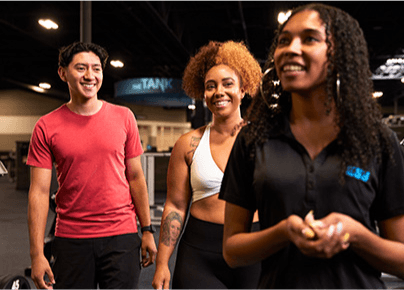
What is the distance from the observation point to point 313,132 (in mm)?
986

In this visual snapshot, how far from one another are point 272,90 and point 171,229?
2.83 ft

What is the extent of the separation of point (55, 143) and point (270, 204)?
1.28 metres

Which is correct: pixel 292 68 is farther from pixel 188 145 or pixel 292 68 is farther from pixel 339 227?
pixel 188 145

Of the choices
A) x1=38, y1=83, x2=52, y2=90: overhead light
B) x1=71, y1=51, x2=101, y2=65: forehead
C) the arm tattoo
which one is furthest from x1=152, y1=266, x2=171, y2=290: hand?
x1=38, y1=83, x2=52, y2=90: overhead light

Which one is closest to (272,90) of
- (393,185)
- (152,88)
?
(393,185)

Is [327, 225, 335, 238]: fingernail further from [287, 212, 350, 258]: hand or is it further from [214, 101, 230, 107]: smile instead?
[214, 101, 230, 107]: smile

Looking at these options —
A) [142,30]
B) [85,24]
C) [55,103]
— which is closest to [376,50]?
[142,30]

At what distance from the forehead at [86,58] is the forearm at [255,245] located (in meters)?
1.33

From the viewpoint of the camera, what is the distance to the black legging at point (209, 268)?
1507 millimetres

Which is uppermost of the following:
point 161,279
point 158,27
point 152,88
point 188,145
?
point 158,27

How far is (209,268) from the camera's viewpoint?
4.98 ft

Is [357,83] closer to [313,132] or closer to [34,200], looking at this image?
[313,132]

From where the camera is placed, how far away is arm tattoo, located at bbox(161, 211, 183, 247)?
171 cm

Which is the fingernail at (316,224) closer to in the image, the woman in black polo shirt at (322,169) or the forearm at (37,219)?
the woman in black polo shirt at (322,169)
